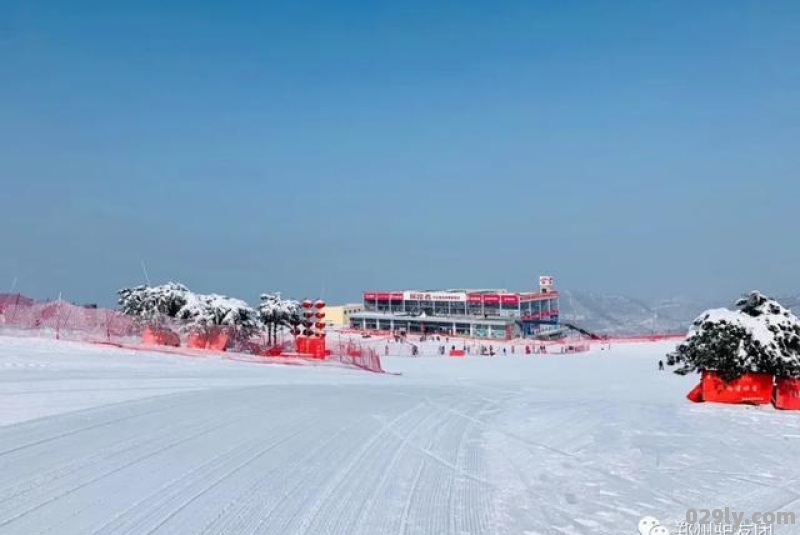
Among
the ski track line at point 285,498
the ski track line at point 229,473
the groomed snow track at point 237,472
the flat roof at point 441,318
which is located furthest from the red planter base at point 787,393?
the flat roof at point 441,318

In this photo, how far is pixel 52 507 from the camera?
4.95 m

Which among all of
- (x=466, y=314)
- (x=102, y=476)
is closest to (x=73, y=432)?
(x=102, y=476)

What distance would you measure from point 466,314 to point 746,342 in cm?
8022

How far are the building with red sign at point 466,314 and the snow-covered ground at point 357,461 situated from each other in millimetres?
74145

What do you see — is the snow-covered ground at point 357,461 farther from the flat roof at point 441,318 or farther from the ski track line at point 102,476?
the flat roof at point 441,318

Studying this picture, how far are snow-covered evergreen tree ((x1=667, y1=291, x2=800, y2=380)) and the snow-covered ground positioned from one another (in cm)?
106

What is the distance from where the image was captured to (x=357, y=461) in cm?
691

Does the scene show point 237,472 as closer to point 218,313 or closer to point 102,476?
point 102,476

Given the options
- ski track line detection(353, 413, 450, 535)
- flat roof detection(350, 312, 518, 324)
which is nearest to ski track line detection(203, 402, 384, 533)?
ski track line detection(353, 413, 450, 535)

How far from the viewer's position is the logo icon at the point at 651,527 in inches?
191

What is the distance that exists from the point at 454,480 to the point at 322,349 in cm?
2143

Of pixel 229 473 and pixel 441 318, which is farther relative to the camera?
pixel 441 318

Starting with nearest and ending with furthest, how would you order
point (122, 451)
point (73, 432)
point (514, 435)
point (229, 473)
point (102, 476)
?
point (102, 476) → point (229, 473) → point (122, 451) → point (73, 432) → point (514, 435)

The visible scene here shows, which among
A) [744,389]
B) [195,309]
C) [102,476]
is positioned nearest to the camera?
[102,476]
